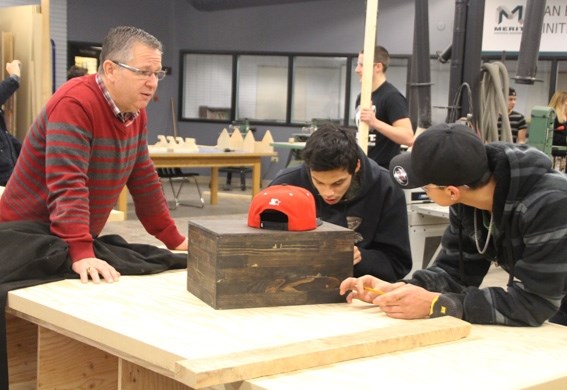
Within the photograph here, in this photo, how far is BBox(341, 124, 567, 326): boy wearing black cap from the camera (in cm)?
203

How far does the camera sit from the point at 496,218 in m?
2.17

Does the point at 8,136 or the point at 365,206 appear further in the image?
the point at 8,136

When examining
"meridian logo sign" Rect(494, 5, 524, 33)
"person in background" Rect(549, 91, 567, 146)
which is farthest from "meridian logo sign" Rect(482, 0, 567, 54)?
"person in background" Rect(549, 91, 567, 146)

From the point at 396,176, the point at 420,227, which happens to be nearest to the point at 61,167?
the point at 396,176

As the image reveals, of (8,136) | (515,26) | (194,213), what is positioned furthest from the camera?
(515,26)

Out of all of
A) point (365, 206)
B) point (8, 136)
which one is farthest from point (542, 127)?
point (365, 206)

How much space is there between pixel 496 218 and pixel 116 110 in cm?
125

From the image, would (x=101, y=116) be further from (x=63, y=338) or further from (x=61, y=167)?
(x=63, y=338)

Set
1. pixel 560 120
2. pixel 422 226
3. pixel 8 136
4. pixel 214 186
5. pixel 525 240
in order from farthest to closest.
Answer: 1. pixel 214 186
2. pixel 560 120
3. pixel 422 226
4. pixel 8 136
5. pixel 525 240

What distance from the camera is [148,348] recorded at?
1858 millimetres

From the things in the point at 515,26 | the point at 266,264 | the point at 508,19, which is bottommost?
the point at 266,264

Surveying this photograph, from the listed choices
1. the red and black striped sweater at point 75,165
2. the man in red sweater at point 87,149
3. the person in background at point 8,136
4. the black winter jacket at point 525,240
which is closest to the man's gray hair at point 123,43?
the man in red sweater at point 87,149

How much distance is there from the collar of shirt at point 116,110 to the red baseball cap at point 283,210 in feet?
2.03

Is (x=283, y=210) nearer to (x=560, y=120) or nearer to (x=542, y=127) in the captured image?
(x=542, y=127)
